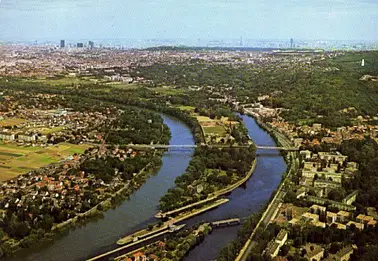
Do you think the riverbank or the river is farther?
the river

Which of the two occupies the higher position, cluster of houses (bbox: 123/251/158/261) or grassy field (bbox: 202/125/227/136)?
grassy field (bbox: 202/125/227/136)

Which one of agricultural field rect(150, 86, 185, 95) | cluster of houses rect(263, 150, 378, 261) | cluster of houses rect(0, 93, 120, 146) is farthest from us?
agricultural field rect(150, 86, 185, 95)

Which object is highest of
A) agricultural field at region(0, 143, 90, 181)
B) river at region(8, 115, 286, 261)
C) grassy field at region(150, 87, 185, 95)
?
grassy field at region(150, 87, 185, 95)

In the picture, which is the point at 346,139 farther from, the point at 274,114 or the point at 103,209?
the point at 103,209

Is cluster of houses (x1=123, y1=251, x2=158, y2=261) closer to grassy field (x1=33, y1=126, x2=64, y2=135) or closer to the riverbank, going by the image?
the riverbank

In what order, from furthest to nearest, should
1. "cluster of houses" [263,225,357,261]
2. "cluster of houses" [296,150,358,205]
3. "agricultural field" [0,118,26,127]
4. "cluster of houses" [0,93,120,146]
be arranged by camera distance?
"agricultural field" [0,118,26,127], "cluster of houses" [0,93,120,146], "cluster of houses" [296,150,358,205], "cluster of houses" [263,225,357,261]

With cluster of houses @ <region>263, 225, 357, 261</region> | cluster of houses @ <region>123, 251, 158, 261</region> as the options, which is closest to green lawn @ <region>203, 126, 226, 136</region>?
cluster of houses @ <region>263, 225, 357, 261</region>

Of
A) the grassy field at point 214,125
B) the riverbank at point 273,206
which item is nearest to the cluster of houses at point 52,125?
the grassy field at point 214,125

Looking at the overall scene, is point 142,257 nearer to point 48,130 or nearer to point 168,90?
point 48,130

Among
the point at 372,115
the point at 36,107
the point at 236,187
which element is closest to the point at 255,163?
the point at 236,187
